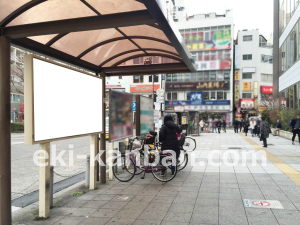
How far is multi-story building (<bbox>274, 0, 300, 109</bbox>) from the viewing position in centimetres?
2050

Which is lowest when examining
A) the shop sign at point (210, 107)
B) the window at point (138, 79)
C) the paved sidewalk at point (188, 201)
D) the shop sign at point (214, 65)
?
the paved sidewalk at point (188, 201)

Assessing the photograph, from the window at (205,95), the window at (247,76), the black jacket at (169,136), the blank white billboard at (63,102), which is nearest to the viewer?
the blank white billboard at (63,102)

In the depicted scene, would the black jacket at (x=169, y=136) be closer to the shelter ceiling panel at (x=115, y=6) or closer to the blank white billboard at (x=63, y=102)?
the blank white billboard at (x=63, y=102)

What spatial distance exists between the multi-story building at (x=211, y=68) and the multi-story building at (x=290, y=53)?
20126mm

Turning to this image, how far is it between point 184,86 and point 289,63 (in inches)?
1058

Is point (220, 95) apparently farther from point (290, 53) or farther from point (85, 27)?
point (85, 27)

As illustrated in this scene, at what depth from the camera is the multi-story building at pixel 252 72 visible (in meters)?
50.7

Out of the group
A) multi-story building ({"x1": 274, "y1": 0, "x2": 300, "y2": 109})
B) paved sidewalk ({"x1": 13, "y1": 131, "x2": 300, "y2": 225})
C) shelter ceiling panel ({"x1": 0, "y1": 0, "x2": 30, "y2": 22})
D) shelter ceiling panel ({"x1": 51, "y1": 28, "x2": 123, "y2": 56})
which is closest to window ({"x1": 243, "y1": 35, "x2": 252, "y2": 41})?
multi-story building ({"x1": 274, "y1": 0, "x2": 300, "y2": 109})

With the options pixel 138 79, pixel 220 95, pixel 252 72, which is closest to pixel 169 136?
pixel 220 95

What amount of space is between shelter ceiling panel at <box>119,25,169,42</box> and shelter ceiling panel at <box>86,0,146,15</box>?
115cm

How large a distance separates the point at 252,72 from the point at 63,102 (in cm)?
5234

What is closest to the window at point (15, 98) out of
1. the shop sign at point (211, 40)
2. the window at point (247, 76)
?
the shop sign at point (211, 40)

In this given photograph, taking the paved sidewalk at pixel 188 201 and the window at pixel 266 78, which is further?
the window at pixel 266 78

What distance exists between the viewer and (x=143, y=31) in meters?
5.35
